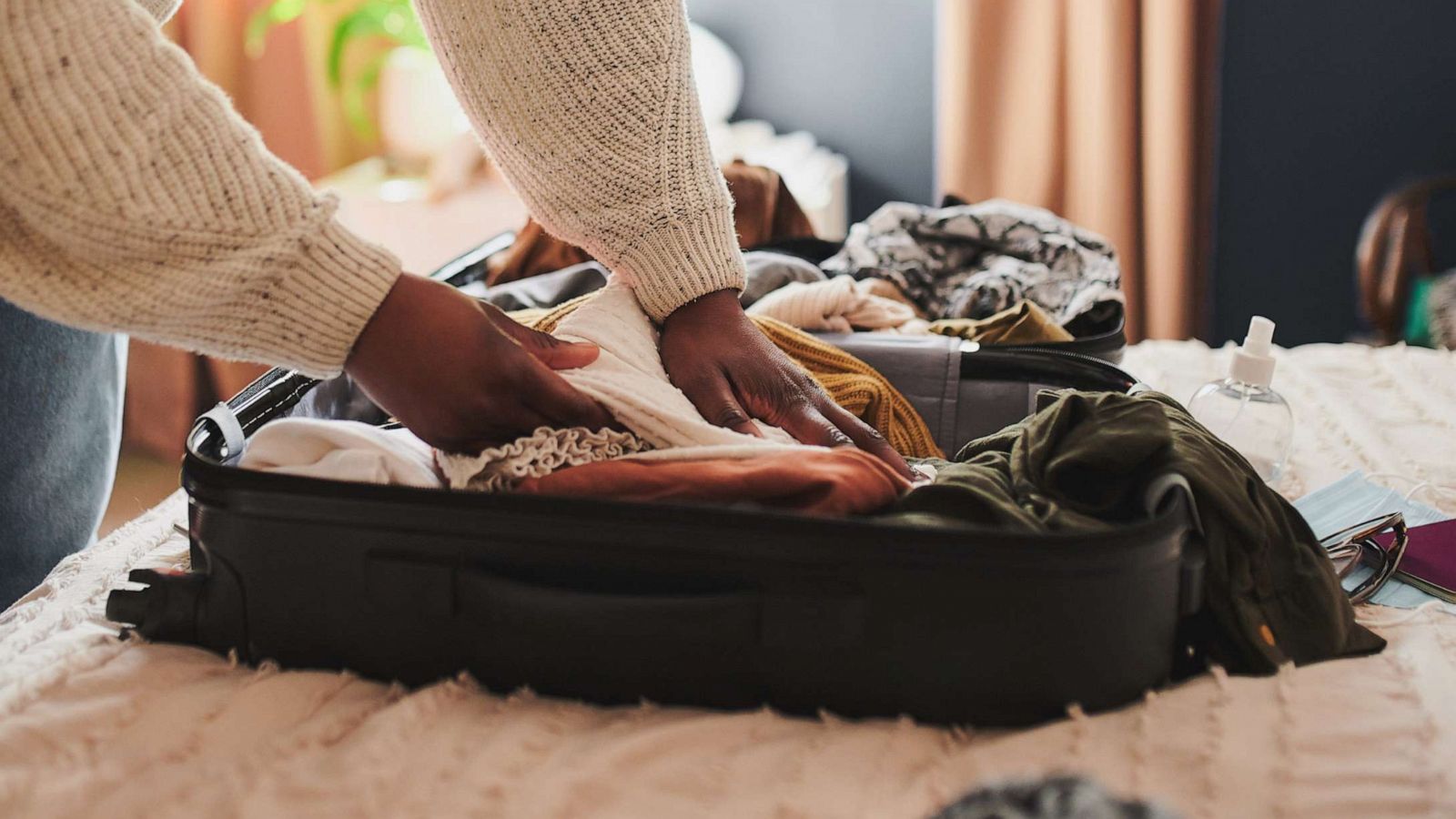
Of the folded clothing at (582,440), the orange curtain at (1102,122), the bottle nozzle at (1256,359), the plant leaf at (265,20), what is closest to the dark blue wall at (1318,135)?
the orange curtain at (1102,122)

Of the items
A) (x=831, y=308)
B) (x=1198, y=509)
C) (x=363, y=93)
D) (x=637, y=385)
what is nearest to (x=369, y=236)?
(x=363, y=93)

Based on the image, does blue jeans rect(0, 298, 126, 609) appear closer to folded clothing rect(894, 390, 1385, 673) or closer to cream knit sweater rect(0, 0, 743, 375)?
cream knit sweater rect(0, 0, 743, 375)

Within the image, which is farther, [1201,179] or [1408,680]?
[1201,179]

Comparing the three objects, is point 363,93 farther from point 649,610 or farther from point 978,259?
point 649,610

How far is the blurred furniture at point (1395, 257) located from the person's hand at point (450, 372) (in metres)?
1.89

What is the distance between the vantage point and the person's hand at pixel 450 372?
606 mm

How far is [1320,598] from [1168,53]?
178cm

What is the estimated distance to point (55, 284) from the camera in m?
0.57

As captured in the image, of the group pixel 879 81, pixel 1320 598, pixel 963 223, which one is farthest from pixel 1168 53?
pixel 1320 598

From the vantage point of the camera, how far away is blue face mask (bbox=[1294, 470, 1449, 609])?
0.79 m

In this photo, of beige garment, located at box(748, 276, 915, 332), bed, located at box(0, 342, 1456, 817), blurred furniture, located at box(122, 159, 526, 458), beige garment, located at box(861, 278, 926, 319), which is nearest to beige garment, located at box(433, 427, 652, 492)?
bed, located at box(0, 342, 1456, 817)

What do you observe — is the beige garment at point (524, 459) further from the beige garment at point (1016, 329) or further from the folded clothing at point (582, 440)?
the beige garment at point (1016, 329)

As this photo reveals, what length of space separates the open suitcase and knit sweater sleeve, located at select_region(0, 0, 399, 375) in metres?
0.09

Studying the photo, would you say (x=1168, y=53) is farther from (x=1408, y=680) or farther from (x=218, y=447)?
(x=218, y=447)
